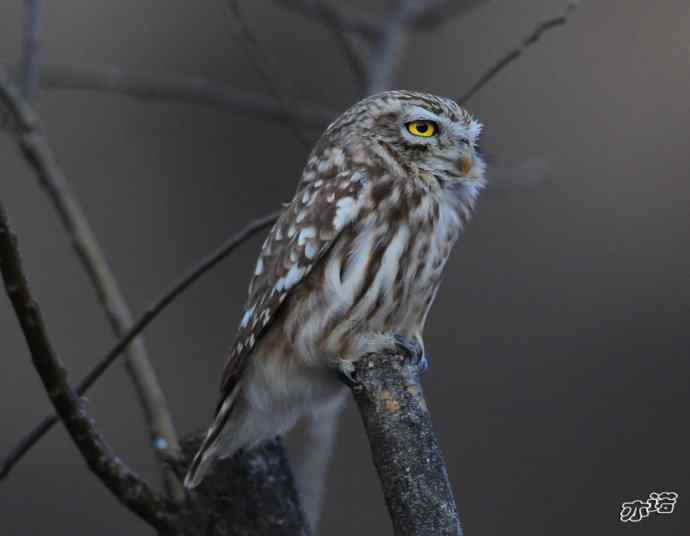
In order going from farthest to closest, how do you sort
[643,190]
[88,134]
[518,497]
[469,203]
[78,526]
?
[88,134]
[643,190]
[78,526]
[518,497]
[469,203]

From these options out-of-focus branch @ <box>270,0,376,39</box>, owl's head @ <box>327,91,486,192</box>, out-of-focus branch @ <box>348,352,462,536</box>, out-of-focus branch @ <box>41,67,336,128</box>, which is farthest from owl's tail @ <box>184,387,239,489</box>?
out-of-focus branch @ <box>270,0,376,39</box>

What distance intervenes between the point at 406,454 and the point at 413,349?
52 centimetres

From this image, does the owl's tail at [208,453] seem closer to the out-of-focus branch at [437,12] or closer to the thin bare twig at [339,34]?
the thin bare twig at [339,34]

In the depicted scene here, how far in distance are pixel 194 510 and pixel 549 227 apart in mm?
3556

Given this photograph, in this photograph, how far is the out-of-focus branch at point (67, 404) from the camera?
6.89ft

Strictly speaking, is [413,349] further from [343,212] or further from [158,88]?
[158,88]

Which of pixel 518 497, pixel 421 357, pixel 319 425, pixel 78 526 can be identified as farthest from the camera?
pixel 78 526

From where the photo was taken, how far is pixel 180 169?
6375mm

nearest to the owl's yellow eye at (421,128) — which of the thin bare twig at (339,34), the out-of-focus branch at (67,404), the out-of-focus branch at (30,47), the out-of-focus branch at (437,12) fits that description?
the thin bare twig at (339,34)

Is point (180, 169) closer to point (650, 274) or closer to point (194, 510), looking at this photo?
point (650, 274)

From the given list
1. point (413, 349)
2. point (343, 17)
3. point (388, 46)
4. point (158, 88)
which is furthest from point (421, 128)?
point (343, 17)

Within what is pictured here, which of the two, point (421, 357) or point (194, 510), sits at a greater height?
point (421, 357)

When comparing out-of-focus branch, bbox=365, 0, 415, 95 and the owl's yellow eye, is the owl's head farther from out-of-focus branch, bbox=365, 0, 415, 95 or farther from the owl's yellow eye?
out-of-focus branch, bbox=365, 0, 415, 95

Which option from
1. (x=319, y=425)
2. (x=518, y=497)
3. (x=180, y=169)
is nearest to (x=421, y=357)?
(x=319, y=425)
